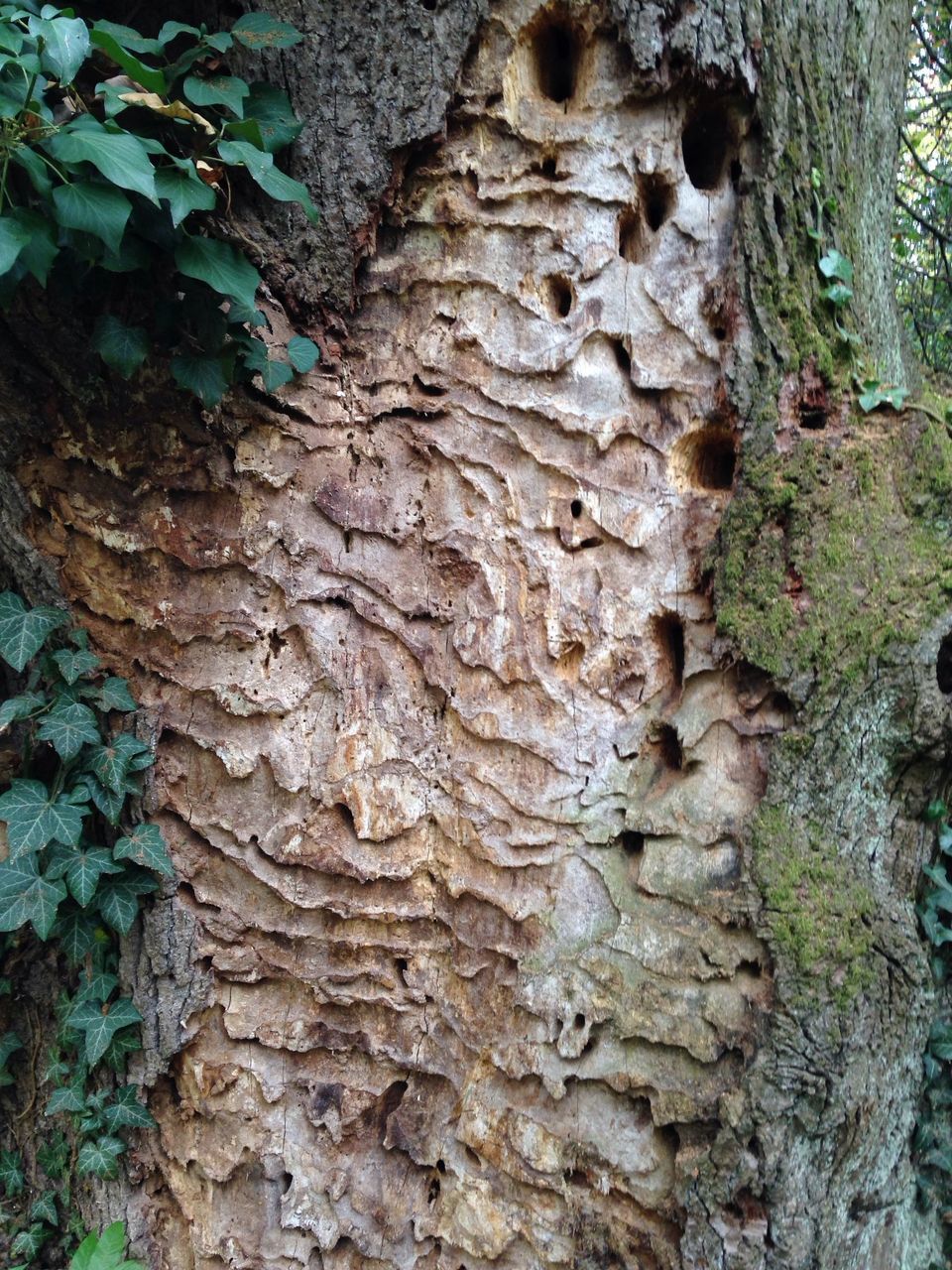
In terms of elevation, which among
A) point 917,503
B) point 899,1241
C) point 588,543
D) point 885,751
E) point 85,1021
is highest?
point 917,503

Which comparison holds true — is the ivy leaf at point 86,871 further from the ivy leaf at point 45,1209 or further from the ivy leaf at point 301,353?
the ivy leaf at point 301,353

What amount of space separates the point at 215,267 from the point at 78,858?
1349 mm

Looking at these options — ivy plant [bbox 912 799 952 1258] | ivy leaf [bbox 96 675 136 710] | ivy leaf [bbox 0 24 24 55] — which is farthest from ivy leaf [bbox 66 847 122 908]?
ivy plant [bbox 912 799 952 1258]

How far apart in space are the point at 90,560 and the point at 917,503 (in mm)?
1933

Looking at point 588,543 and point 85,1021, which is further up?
point 588,543

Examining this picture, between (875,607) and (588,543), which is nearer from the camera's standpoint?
(875,607)

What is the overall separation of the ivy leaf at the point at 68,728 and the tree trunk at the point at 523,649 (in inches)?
6.5

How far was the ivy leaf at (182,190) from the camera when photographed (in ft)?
5.80

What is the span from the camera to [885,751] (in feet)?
6.67

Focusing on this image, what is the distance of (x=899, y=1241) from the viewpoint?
2160 millimetres

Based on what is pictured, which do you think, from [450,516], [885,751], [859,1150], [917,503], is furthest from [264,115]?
[859,1150]

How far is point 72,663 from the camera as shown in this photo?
2156 mm

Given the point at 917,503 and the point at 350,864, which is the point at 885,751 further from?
the point at 350,864

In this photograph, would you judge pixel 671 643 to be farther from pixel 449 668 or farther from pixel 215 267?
pixel 215 267
